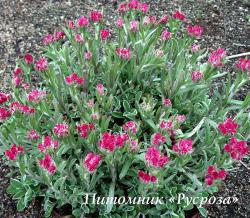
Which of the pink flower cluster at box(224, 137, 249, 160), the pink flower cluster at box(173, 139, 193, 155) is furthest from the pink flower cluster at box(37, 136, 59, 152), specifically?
the pink flower cluster at box(224, 137, 249, 160)

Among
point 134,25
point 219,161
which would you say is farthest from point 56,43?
point 219,161

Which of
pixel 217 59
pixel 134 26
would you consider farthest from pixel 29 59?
pixel 217 59

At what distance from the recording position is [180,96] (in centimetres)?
250

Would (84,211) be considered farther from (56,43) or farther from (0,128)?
(56,43)

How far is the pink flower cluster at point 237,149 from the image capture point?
198 cm

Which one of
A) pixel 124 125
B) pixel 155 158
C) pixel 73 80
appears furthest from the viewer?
pixel 73 80

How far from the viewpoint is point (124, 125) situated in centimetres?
212

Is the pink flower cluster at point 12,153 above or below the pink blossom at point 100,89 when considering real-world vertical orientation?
below

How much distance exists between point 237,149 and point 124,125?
0.56m

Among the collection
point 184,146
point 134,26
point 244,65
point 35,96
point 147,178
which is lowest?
point 147,178

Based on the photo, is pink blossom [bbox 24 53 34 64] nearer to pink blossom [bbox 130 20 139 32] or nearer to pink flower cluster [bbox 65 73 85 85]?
pink flower cluster [bbox 65 73 85 85]

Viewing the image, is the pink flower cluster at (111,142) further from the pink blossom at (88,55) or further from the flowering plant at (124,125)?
the pink blossom at (88,55)

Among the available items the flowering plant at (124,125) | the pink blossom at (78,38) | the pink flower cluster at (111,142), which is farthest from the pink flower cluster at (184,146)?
the pink blossom at (78,38)

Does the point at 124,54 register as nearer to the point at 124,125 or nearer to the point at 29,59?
the point at 124,125
